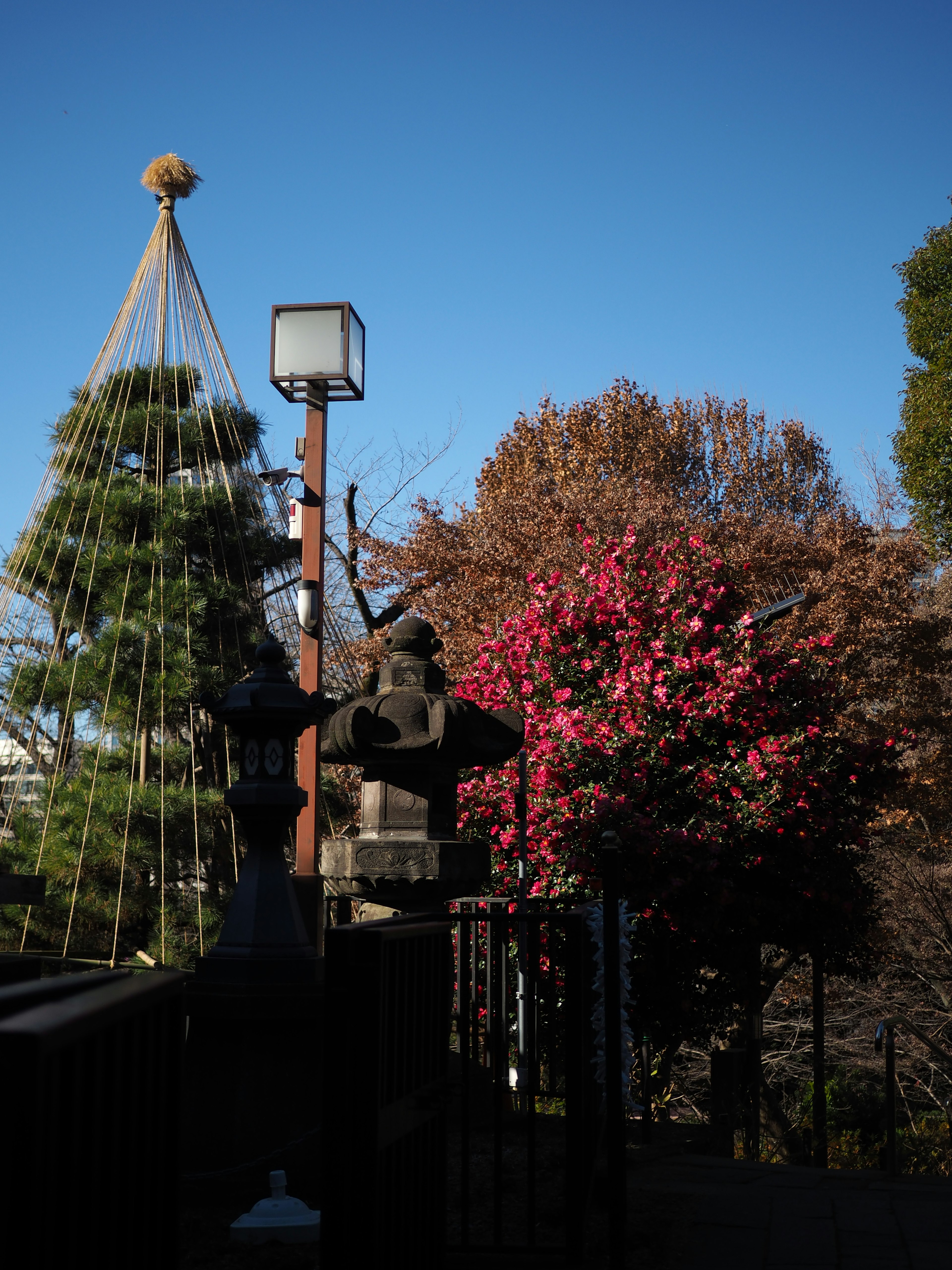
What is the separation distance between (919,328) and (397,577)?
34.3 ft

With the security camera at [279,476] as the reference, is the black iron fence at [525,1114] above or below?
below

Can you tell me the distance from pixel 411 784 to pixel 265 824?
36.9 inches

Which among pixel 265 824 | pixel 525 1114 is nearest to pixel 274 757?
pixel 265 824

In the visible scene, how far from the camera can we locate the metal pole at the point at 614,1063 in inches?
139

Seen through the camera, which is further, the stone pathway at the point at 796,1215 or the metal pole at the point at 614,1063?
the stone pathway at the point at 796,1215

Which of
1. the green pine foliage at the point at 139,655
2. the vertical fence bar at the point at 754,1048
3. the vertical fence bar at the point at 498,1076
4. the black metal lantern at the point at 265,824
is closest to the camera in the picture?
the vertical fence bar at the point at 498,1076

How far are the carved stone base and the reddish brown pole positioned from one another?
4.00 feet

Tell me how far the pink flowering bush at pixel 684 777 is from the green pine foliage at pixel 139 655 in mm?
3173

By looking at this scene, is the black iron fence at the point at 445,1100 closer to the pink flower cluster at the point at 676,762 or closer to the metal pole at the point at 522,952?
the metal pole at the point at 522,952

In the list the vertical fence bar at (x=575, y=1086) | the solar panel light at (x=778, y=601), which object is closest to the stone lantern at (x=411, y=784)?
the vertical fence bar at (x=575, y=1086)

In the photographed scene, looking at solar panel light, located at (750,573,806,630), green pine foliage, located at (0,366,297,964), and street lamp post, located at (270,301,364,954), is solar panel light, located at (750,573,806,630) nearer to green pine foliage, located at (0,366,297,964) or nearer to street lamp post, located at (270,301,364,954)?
street lamp post, located at (270,301,364,954)

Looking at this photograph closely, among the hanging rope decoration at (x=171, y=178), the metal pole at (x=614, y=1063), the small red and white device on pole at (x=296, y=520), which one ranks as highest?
the hanging rope decoration at (x=171, y=178)

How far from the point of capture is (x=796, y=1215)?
482cm

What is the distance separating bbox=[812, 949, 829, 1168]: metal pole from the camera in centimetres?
998
